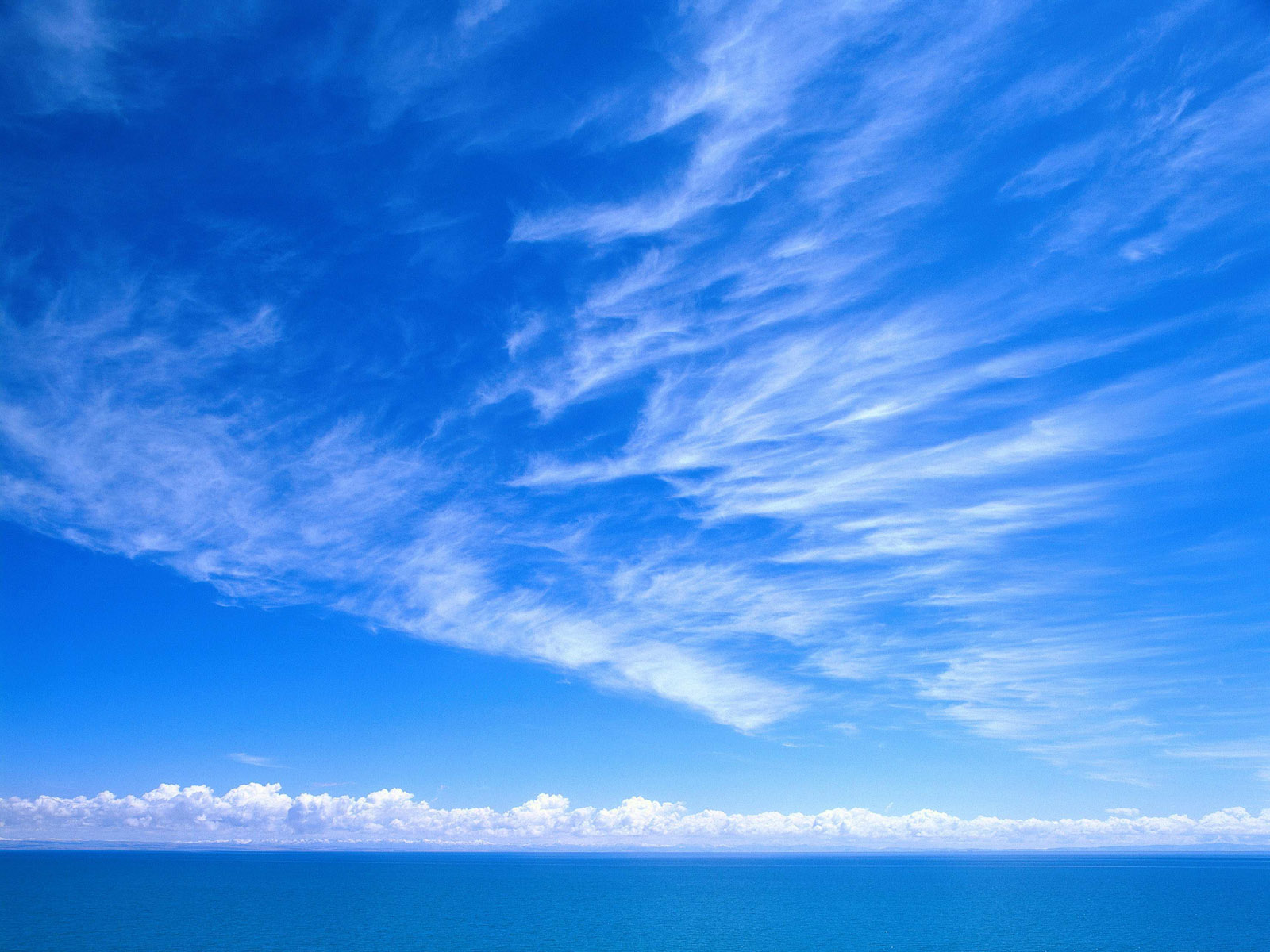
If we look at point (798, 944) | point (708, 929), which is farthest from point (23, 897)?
point (798, 944)

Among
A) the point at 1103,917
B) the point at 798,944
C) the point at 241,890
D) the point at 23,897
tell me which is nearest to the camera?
the point at 798,944

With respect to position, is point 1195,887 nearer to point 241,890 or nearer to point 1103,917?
point 1103,917

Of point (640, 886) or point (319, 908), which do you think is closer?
point (319, 908)

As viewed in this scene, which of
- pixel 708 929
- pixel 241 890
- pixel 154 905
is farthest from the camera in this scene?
pixel 241 890

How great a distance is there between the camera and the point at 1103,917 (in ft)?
375

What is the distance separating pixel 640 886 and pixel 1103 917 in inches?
4514

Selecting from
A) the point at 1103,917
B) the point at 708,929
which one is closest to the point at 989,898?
the point at 1103,917

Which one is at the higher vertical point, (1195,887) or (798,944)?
(798,944)

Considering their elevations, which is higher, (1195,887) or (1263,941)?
(1263,941)

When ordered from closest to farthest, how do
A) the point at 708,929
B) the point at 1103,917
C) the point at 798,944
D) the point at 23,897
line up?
1. the point at 798,944
2. the point at 708,929
3. the point at 1103,917
4. the point at 23,897

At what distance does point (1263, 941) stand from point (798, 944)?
63.3 metres

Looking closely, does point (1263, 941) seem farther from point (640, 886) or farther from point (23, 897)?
point (23, 897)

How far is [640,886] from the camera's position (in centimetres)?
19075

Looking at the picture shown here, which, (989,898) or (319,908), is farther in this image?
(989,898)
